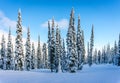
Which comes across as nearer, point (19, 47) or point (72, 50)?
point (72, 50)

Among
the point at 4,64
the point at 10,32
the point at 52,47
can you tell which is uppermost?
the point at 10,32

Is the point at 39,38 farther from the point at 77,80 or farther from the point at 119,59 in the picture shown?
the point at 77,80

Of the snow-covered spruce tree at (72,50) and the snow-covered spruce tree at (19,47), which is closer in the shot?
the snow-covered spruce tree at (72,50)

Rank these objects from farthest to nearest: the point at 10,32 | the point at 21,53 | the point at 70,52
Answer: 1. the point at 10,32
2. the point at 21,53
3. the point at 70,52

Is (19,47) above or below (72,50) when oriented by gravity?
above

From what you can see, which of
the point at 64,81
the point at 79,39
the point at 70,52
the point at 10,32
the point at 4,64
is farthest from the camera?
the point at 4,64

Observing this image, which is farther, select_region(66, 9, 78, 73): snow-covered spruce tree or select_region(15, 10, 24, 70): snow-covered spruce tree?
select_region(15, 10, 24, 70): snow-covered spruce tree

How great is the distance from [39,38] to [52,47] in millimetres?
35018

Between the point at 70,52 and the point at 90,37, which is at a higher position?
the point at 90,37

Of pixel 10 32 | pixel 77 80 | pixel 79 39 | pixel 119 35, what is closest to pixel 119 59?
pixel 119 35

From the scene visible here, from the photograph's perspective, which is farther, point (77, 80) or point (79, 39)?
point (79, 39)

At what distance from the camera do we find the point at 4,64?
8938 centimetres

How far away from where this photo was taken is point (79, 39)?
69812mm

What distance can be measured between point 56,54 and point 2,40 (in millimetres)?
27453
